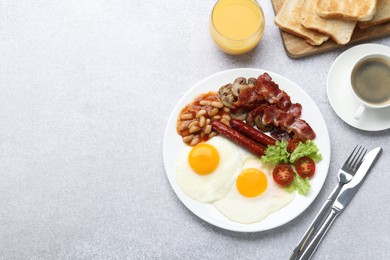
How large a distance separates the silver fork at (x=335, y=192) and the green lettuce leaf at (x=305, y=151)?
23 centimetres

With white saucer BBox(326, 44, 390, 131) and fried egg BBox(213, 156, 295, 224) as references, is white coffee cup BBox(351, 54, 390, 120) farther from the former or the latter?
fried egg BBox(213, 156, 295, 224)

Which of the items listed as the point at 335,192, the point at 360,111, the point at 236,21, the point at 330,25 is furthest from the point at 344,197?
the point at 236,21

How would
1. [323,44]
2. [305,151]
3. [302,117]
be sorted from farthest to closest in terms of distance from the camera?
[323,44], [302,117], [305,151]

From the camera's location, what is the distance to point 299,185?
2668 mm

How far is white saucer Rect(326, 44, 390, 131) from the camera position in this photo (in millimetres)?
2738

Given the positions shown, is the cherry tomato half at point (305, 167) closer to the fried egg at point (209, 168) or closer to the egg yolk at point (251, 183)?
the egg yolk at point (251, 183)

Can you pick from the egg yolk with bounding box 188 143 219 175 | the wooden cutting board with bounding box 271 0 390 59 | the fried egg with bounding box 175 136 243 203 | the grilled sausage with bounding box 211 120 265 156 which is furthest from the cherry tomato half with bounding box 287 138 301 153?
the wooden cutting board with bounding box 271 0 390 59

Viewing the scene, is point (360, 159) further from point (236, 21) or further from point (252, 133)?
point (236, 21)

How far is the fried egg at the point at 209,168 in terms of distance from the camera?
2.69m

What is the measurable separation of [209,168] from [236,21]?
0.83m

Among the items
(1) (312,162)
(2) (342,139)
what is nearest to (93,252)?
(1) (312,162)

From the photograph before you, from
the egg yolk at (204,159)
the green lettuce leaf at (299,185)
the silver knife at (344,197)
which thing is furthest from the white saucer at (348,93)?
the egg yolk at (204,159)

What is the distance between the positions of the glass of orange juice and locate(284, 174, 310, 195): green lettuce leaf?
2.52 ft

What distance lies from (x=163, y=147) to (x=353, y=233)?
1.17 meters
